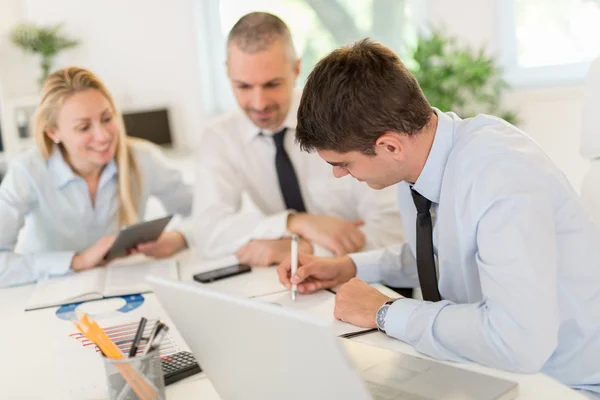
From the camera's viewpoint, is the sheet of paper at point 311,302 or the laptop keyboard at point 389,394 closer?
the laptop keyboard at point 389,394

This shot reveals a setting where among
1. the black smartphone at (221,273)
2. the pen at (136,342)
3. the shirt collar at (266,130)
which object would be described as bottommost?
the black smartphone at (221,273)

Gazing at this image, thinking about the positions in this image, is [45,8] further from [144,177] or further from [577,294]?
[577,294]

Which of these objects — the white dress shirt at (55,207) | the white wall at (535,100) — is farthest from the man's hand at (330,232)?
the white wall at (535,100)

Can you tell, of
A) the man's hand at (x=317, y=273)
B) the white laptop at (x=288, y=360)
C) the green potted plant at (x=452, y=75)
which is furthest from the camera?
the green potted plant at (x=452, y=75)

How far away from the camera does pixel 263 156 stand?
2.08 m

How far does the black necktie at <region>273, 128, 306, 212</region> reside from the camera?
6.65 ft

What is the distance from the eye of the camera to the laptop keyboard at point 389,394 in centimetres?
85

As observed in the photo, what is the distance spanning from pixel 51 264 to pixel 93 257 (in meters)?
0.11

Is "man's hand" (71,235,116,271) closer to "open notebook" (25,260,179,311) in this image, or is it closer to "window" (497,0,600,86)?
"open notebook" (25,260,179,311)

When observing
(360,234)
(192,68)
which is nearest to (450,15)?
(192,68)

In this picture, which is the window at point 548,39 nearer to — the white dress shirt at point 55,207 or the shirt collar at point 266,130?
the shirt collar at point 266,130

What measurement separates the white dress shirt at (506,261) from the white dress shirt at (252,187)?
721 millimetres

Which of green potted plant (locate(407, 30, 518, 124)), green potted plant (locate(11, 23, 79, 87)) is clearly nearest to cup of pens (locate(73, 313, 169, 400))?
green potted plant (locate(407, 30, 518, 124))

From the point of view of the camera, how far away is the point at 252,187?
2.10 metres
